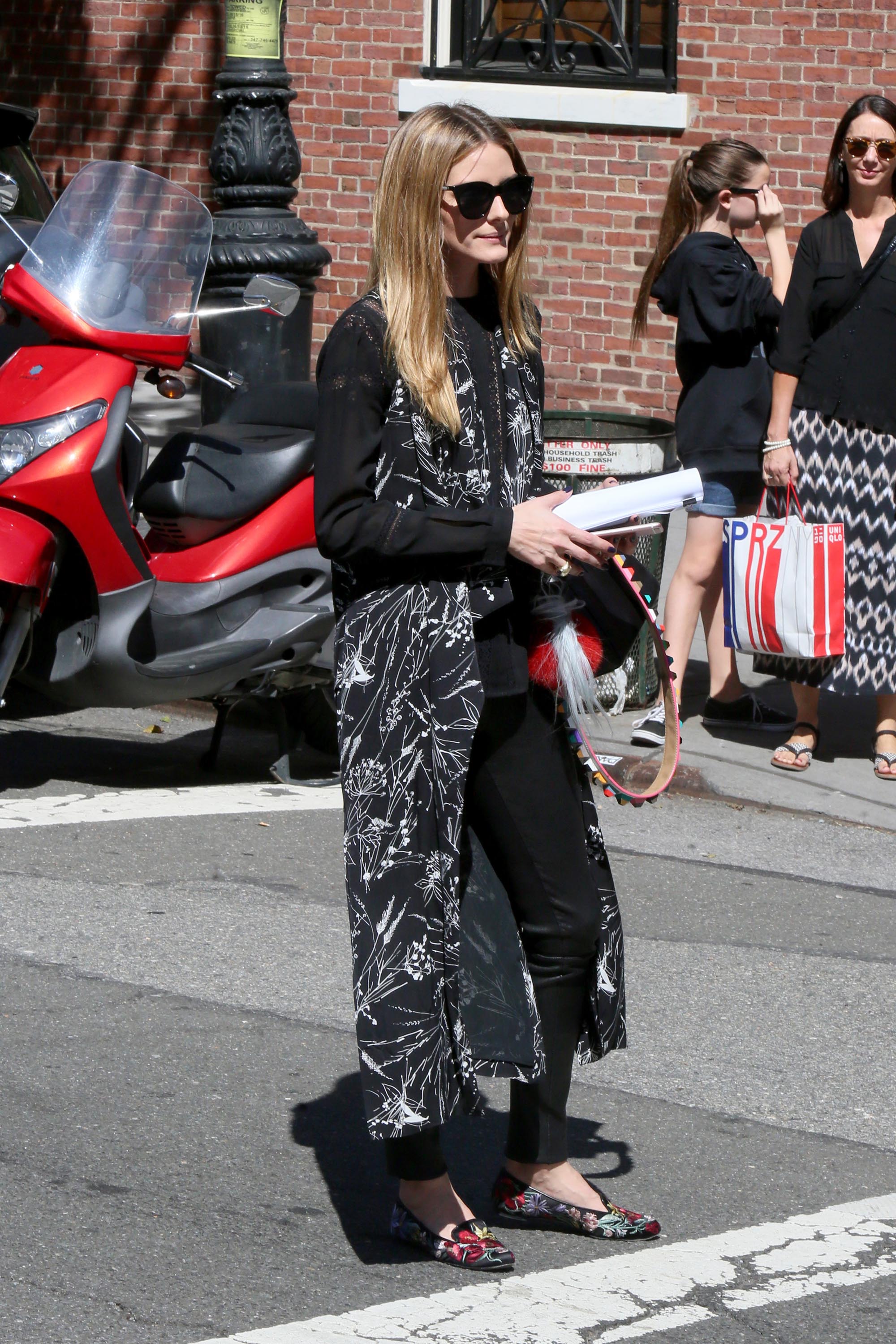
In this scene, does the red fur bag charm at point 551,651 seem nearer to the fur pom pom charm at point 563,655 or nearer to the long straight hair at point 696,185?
the fur pom pom charm at point 563,655

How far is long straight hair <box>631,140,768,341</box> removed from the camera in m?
7.16

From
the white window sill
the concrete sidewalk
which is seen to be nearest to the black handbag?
the concrete sidewalk

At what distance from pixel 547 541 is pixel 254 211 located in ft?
17.1

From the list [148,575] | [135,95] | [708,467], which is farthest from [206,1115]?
[135,95]

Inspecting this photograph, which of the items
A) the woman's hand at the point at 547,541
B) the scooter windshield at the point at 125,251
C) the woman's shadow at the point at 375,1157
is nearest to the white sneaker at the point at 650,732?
the scooter windshield at the point at 125,251

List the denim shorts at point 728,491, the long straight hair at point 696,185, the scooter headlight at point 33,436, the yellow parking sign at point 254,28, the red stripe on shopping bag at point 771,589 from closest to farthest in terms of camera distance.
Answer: the scooter headlight at point 33,436, the red stripe on shopping bag at point 771,589, the long straight hair at point 696,185, the denim shorts at point 728,491, the yellow parking sign at point 254,28

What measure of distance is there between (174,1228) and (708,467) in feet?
14.7

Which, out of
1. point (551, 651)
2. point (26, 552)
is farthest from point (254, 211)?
point (551, 651)

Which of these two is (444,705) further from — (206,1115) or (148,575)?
(148,575)

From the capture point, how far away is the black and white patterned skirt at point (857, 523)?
691cm

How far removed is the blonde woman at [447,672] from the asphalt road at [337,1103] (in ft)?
0.93

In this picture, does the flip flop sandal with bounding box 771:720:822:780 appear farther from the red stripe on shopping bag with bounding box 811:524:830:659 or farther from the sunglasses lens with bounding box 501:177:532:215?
the sunglasses lens with bounding box 501:177:532:215

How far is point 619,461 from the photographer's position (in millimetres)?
7637

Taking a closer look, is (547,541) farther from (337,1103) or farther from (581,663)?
(337,1103)
